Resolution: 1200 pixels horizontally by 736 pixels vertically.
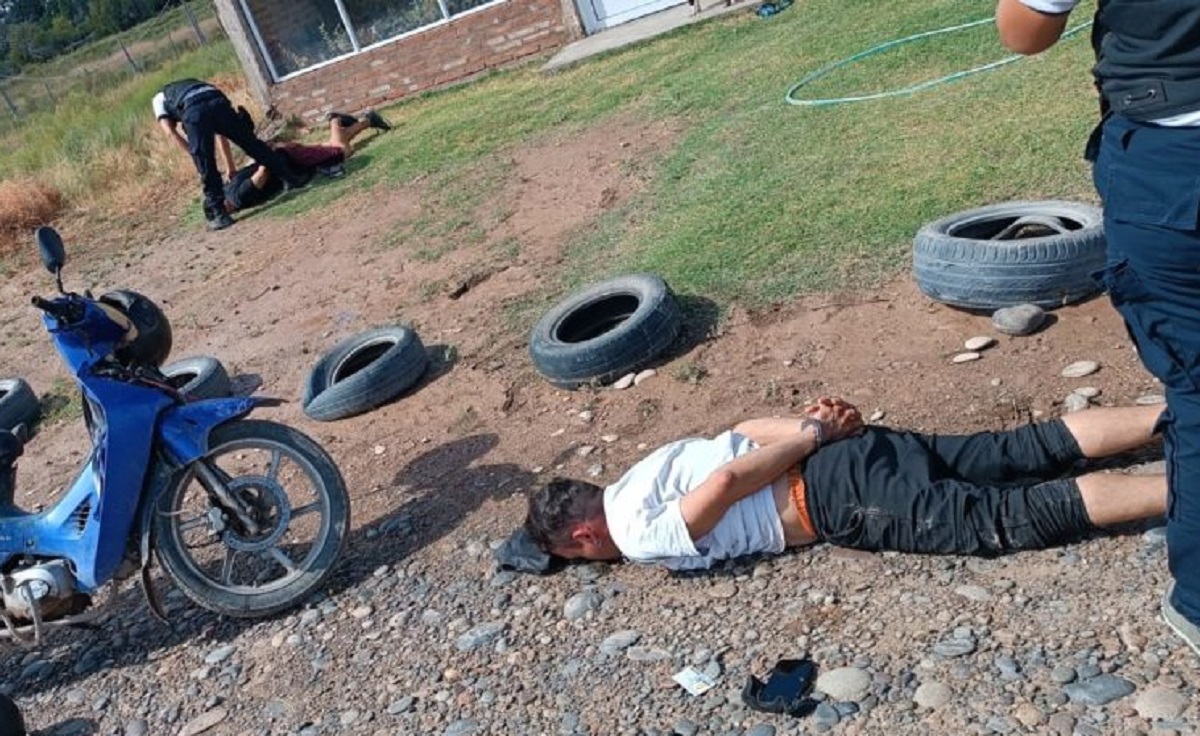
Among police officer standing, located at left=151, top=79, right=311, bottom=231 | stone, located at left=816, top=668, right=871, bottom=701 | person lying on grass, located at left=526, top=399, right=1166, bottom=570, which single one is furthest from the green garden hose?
police officer standing, located at left=151, top=79, right=311, bottom=231

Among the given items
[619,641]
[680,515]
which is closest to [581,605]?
[619,641]

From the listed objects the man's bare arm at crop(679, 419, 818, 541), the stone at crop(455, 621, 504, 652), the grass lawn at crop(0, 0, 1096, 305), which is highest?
the man's bare arm at crop(679, 419, 818, 541)

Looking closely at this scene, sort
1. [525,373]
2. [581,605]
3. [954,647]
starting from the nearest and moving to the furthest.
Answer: [954,647] → [581,605] → [525,373]

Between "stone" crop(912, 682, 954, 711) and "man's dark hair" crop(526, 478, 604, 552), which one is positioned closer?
"stone" crop(912, 682, 954, 711)

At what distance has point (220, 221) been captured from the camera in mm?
10945

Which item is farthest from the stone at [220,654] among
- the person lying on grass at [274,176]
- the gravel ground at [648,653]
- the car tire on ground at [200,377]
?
the person lying on grass at [274,176]

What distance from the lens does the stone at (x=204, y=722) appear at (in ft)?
12.1

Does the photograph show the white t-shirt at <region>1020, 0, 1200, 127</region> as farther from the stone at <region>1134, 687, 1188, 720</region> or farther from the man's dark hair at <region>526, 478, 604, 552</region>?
the man's dark hair at <region>526, 478, 604, 552</region>

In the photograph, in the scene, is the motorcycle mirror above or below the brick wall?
above

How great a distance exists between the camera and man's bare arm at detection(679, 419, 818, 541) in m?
3.37

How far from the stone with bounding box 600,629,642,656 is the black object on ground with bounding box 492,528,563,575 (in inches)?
18.1

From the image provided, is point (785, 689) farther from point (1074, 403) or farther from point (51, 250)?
point (51, 250)

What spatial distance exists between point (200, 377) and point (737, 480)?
4.06 m

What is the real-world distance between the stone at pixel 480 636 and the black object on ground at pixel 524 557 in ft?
0.78
